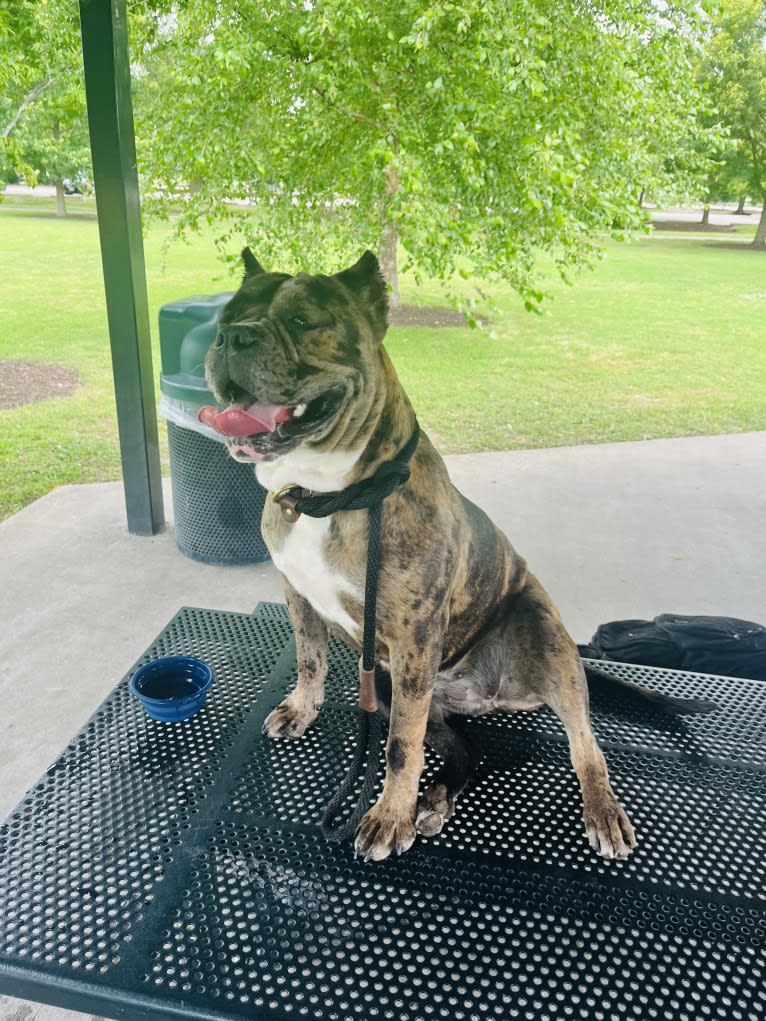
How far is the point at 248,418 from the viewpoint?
1.61m

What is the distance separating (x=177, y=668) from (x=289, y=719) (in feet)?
1.23

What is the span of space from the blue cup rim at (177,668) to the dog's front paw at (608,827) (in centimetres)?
106

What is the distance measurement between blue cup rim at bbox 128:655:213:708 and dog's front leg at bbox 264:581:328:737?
Answer: 210 millimetres

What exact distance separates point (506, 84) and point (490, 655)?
2.78 m

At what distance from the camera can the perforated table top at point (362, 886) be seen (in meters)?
1.49

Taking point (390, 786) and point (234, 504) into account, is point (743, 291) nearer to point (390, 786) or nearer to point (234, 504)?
point (234, 504)

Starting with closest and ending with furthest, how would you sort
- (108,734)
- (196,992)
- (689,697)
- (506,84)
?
(196,992), (108,734), (689,697), (506,84)

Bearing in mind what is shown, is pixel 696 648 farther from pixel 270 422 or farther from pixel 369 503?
pixel 270 422

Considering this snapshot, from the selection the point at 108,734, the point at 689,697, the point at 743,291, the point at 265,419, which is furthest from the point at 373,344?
the point at 743,291

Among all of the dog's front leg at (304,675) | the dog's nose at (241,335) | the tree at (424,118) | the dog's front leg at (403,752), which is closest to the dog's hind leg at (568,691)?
the dog's front leg at (403,752)

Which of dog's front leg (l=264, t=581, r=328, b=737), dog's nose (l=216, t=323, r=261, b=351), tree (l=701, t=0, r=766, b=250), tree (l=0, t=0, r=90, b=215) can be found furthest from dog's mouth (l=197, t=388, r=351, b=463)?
tree (l=701, t=0, r=766, b=250)

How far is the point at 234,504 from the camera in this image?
4199mm

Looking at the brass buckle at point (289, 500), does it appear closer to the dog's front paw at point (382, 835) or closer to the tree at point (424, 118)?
the dog's front paw at point (382, 835)

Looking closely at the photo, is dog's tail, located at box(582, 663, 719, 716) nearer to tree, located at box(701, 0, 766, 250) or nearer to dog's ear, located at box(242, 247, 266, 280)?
dog's ear, located at box(242, 247, 266, 280)
